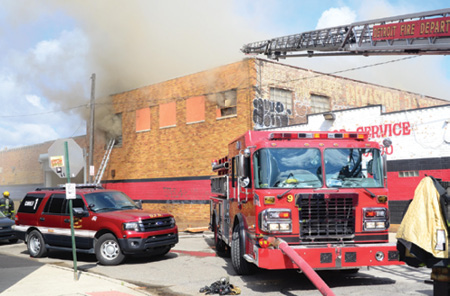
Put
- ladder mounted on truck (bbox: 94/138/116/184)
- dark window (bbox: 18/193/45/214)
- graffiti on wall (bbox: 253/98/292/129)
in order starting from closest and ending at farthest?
dark window (bbox: 18/193/45/214), graffiti on wall (bbox: 253/98/292/129), ladder mounted on truck (bbox: 94/138/116/184)

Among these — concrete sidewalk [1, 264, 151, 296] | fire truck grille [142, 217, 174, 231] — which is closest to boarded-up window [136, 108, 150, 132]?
fire truck grille [142, 217, 174, 231]

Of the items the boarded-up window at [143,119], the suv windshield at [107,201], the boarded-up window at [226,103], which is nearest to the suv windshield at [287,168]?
the suv windshield at [107,201]

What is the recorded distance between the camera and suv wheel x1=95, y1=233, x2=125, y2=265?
402 inches

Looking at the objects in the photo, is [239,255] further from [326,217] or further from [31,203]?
[31,203]

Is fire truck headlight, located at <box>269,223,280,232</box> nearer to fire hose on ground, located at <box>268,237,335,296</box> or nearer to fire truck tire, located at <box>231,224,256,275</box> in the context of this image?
fire hose on ground, located at <box>268,237,335,296</box>

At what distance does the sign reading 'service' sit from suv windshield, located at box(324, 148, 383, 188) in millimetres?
6216

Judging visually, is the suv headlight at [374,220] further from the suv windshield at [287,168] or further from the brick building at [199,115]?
the brick building at [199,115]

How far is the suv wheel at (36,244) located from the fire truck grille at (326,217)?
7.29 meters

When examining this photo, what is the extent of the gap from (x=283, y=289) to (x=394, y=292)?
67.7 inches

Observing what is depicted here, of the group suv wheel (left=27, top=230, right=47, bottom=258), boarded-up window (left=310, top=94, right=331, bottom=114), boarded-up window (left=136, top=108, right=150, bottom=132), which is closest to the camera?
suv wheel (left=27, top=230, right=47, bottom=258)

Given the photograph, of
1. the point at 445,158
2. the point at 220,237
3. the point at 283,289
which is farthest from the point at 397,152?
the point at 283,289

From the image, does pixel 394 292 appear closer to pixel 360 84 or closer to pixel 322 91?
pixel 322 91

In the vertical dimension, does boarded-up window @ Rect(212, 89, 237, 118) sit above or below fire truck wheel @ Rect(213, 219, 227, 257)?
above

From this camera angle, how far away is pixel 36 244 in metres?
11.7
